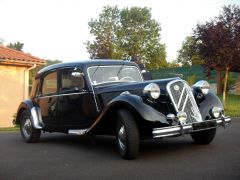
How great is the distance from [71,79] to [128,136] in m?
2.38

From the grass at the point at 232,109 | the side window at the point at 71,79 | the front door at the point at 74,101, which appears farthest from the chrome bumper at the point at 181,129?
the grass at the point at 232,109

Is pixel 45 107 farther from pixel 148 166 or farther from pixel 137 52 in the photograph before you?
pixel 137 52

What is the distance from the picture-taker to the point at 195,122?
600cm

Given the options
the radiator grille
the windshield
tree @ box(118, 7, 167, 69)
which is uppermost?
tree @ box(118, 7, 167, 69)

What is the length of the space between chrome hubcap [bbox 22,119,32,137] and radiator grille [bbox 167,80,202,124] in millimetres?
3582

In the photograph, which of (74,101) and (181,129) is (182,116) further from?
(74,101)

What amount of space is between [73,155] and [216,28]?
1151 cm

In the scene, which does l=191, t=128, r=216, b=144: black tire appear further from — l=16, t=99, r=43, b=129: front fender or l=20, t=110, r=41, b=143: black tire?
l=20, t=110, r=41, b=143: black tire

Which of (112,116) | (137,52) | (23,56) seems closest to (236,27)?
(23,56)

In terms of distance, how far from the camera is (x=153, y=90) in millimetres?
5980

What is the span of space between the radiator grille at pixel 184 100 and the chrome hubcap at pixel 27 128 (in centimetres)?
358

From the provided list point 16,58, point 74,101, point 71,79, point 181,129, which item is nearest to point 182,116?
point 181,129

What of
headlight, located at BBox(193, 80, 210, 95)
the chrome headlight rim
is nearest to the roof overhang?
headlight, located at BBox(193, 80, 210, 95)

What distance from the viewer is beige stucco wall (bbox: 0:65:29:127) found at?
1714cm
